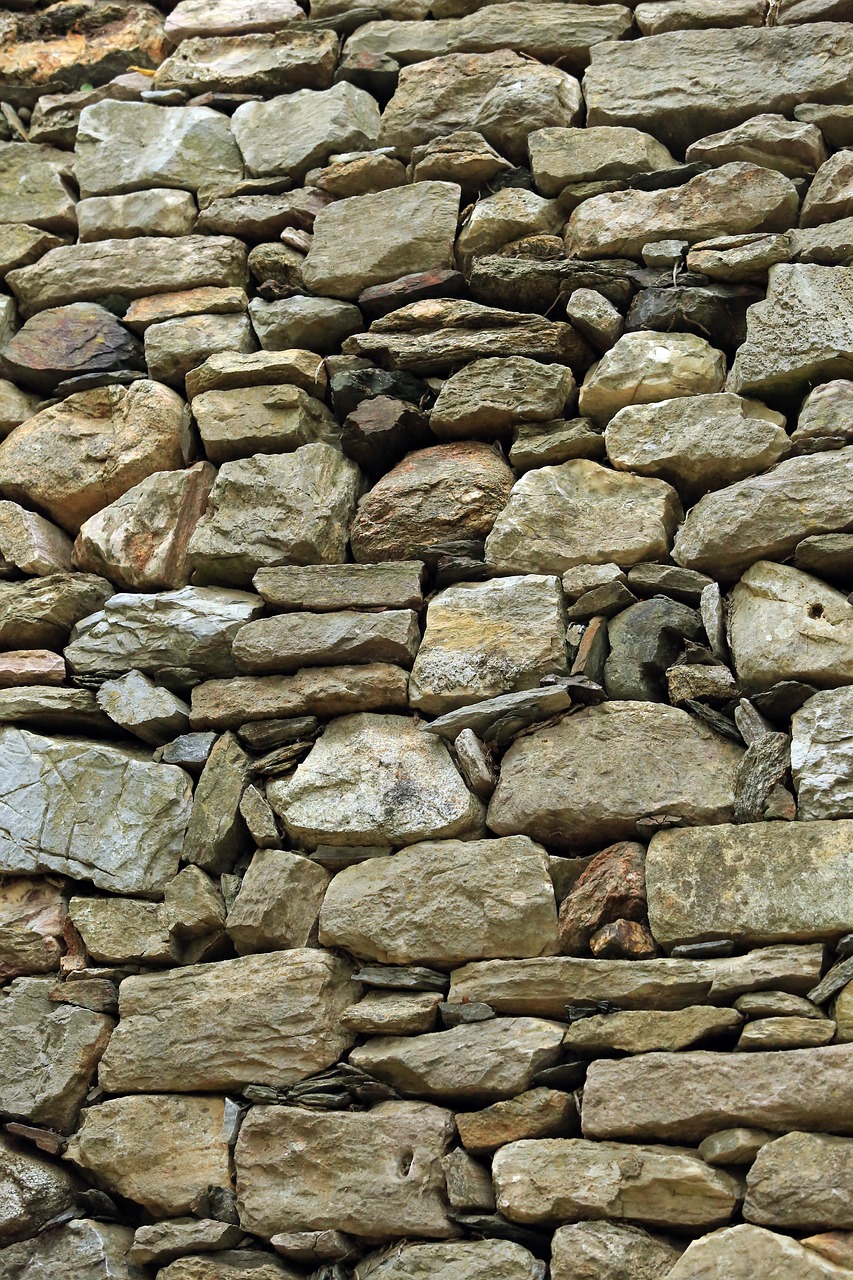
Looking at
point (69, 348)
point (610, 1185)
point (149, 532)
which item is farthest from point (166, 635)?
point (610, 1185)

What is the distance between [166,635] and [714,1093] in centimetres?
158

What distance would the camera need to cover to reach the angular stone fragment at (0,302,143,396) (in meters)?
3.47

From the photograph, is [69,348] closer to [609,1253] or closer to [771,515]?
[771,515]

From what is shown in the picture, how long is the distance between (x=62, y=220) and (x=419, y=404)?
1.46 meters

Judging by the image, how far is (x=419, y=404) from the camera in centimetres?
315

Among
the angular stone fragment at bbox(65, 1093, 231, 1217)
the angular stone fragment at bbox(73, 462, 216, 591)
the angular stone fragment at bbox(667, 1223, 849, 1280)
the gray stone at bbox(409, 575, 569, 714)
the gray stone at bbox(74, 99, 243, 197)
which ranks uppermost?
the gray stone at bbox(74, 99, 243, 197)

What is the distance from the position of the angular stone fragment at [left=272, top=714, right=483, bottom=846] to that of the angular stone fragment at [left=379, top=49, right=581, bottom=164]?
1802 mm

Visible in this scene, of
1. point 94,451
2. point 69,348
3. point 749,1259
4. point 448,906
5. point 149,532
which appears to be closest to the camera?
point 749,1259

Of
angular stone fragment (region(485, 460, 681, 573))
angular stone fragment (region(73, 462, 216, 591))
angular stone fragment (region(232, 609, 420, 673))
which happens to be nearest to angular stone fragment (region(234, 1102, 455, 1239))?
angular stone fragment (region(232, 609, 420, 673))

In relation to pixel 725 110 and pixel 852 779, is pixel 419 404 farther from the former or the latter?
pixel 852 779

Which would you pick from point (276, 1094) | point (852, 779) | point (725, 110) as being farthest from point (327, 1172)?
point (725, 110)

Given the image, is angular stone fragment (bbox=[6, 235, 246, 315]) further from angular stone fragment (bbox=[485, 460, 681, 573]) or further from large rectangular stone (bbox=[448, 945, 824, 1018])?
large rectangular stone (bbox=[448, 945, 824, 1018])

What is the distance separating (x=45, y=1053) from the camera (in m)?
2.59

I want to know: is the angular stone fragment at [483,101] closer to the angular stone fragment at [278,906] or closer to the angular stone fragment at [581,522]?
the angular stone fragment at [581,522]
